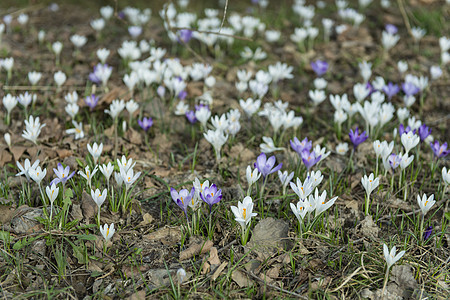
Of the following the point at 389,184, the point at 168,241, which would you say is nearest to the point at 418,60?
the point at 389,184

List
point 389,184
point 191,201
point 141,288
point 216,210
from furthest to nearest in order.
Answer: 1. point 389,184
2. point 216,210
3. point 191,201
4. point 141,288

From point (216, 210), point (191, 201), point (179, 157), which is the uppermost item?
point (191, 201)

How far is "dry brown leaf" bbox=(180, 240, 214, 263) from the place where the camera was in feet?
7.54

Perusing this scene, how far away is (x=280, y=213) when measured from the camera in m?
2.64

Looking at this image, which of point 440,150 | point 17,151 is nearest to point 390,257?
point 440,150

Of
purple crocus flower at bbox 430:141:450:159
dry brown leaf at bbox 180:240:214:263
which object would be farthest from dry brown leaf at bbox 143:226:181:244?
purple crocus flower at bbox 430:141:450:159

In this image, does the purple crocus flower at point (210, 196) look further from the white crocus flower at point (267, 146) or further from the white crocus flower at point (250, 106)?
the white crocus flower at point (250, 106)

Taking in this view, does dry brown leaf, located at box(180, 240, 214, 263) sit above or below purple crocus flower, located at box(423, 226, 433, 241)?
below

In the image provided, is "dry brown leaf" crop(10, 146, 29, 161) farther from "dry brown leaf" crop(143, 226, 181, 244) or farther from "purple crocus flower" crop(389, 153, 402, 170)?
"purple crocus flower" crop(389, 153, 402, 170)

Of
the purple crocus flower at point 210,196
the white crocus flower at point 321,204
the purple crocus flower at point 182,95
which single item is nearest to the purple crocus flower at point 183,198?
the purple crocus flower at point 210,196

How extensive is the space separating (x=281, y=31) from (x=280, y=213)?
11.6ft

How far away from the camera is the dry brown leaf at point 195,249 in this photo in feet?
7.54

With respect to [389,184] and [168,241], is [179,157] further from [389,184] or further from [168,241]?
[389,184]

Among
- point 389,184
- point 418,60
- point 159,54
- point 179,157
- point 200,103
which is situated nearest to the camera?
point 389,184
